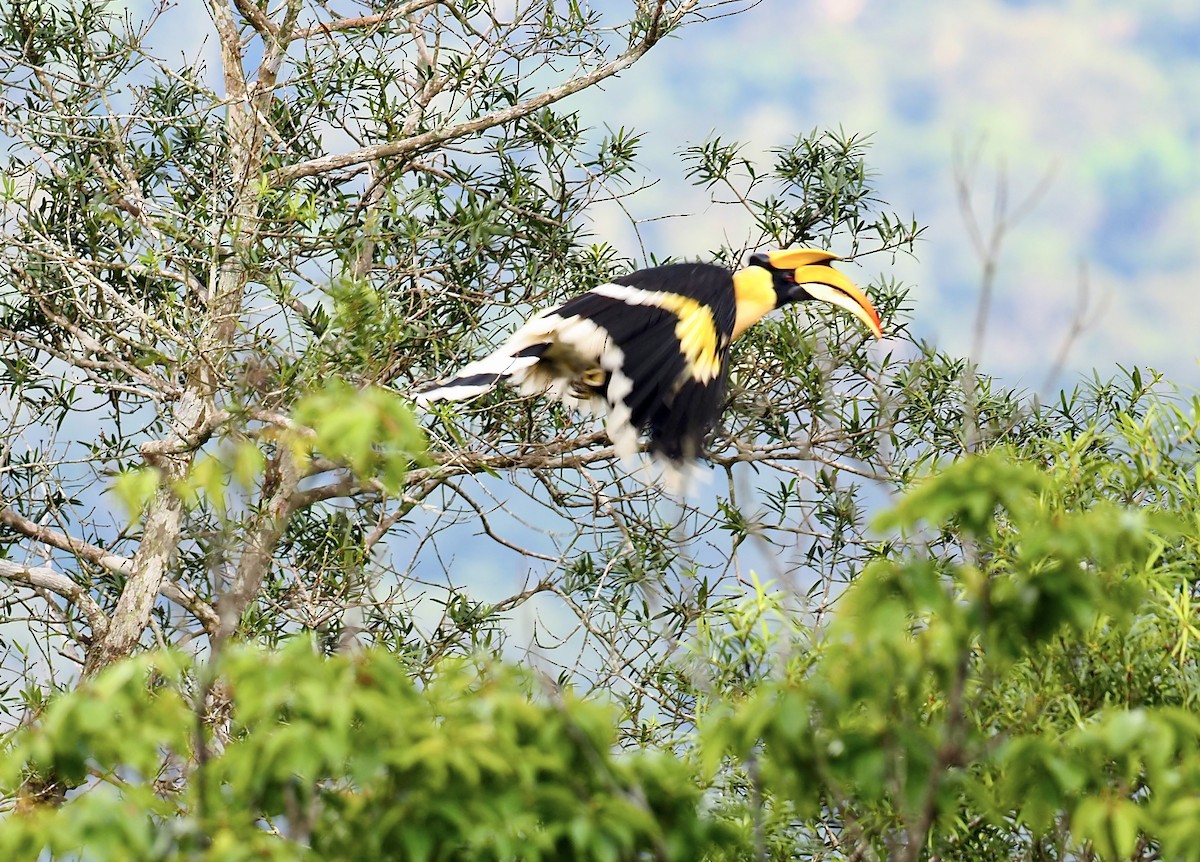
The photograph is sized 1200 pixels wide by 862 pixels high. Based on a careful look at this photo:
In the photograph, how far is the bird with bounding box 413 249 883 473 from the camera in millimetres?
3832

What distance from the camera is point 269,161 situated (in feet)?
14.6

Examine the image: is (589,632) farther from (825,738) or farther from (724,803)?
(825,738)

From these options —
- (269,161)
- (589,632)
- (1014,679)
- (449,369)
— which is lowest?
(1014,679)

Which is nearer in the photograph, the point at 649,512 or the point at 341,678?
the point at 341,678

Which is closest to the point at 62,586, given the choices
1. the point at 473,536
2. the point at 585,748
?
the point at 473,536

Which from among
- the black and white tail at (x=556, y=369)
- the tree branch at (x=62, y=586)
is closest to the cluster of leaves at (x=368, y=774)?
the black and white tail at (x=556, y=369)

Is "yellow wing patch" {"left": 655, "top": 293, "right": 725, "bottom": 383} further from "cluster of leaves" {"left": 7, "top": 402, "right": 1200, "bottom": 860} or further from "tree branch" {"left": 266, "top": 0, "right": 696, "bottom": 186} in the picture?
"cluster of leaves" {"left": 7, "top": 402, "right": 1200, "bottom": 860}

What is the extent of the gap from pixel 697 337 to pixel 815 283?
0.58 m

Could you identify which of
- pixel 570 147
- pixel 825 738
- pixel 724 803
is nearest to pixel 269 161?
pixel 570 147

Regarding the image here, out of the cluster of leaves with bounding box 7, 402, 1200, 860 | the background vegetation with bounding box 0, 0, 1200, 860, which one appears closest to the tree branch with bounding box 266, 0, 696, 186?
the background vegetation with bounding box 0, 0, 1200, 860

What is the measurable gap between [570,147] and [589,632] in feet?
5.54

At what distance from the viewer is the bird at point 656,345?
3.83m

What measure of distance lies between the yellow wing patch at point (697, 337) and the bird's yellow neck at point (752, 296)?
327 mm

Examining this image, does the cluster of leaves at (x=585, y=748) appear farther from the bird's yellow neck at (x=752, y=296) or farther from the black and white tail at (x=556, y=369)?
the bird's yellow neck at (x=752, y=296)
